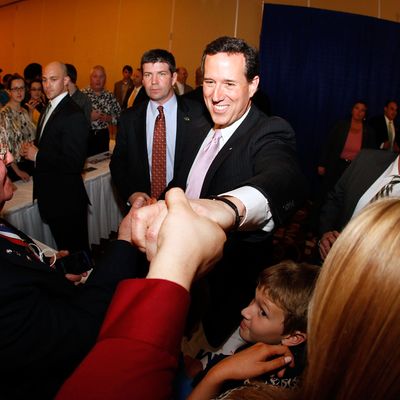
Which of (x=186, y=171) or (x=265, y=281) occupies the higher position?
(x=186, y=171)

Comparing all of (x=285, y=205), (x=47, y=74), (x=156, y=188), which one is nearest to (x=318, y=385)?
(x=285, y=205)

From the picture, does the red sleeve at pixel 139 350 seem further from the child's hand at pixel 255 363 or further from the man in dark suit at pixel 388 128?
the man in dark suit at pixel 388 128

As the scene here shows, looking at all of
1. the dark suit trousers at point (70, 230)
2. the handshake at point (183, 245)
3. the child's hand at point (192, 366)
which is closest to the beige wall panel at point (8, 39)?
the dark suit trousers at point (70, 230)

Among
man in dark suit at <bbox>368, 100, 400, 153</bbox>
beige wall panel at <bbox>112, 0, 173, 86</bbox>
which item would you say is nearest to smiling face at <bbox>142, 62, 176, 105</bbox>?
man in dark suit at <bbox>368, 100, 400, 153</bbox>

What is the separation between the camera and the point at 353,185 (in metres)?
2.06

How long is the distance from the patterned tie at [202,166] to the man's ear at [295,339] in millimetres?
702

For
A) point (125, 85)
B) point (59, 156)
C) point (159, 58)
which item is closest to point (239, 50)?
point (159, 58)

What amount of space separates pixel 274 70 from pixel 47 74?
4.60m

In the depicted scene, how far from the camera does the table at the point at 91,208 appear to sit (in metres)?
2.79

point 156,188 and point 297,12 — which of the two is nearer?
point 156,188

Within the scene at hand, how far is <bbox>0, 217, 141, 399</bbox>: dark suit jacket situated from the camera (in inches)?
38.5

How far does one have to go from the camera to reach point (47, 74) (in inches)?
116

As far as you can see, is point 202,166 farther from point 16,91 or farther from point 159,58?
point 16,91

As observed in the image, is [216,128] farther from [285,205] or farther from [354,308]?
[354,308]
